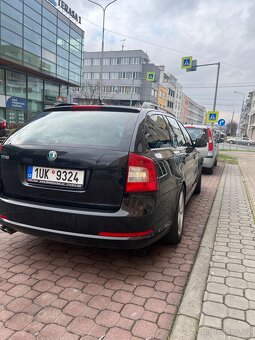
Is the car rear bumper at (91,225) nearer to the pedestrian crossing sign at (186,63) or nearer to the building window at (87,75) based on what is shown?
the pedestrian crossing sign at (186,63)

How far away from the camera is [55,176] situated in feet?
9.02

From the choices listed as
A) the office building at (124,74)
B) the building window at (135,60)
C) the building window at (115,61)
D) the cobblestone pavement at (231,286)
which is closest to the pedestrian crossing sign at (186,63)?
the cobblestone pavement at (231,286)

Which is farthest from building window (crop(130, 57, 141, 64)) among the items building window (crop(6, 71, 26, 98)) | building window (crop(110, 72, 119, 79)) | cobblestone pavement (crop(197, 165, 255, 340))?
cobblestone pavement (crop(197, 165, 255, 340))

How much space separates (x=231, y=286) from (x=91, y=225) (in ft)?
4.65

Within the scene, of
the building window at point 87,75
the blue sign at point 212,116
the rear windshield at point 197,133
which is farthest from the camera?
the building window at point 87,75

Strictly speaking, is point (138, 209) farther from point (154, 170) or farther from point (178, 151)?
point (178, 151)

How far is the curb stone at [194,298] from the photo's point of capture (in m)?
2.17

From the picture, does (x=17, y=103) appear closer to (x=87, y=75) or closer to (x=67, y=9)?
(x=67, y=9)

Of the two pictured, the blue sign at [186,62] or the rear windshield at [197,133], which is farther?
the blue sign at [186,62]

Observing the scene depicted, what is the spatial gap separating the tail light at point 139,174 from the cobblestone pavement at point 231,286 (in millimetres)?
1088

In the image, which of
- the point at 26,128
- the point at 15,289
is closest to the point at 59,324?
the point at 15,289

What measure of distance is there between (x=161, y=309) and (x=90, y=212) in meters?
0.99

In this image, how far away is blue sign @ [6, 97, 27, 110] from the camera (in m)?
26.2

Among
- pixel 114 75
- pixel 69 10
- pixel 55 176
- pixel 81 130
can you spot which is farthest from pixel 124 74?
pixel 55 176
